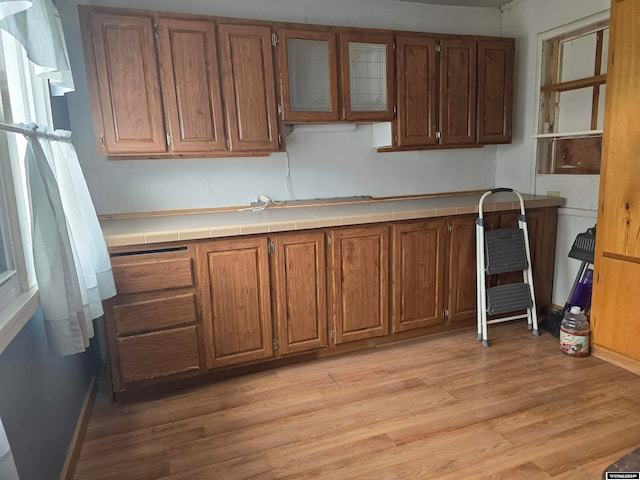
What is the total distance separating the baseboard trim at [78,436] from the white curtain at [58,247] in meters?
0.50

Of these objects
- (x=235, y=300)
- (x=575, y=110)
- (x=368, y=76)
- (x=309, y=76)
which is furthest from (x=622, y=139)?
(x=235, y=300)

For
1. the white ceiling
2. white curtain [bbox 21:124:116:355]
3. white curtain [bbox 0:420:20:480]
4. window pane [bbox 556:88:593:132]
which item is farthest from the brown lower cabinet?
the white ceiling

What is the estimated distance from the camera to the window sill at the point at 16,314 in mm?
1165

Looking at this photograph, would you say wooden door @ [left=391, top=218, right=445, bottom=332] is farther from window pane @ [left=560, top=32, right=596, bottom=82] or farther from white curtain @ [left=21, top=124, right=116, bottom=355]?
white curtain @ [left=21, top=124, right=116, bottom=355]

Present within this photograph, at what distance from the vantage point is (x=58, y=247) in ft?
4.84

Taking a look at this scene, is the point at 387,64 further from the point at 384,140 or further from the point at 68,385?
the point at 68,385

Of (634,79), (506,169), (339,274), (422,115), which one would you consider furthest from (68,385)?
(506,169)

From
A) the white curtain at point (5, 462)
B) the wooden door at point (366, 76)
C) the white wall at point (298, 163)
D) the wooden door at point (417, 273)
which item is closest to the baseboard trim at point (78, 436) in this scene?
the white curtain at point (5, 462)

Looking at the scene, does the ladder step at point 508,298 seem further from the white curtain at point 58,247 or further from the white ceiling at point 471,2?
Answer: the white curtain at point 58,247

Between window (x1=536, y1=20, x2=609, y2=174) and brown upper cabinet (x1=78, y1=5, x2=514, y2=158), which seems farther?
window (x1=536, y1=20, x2=609, y2=174)

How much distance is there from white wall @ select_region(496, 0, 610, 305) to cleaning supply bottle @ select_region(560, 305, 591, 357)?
547 mm

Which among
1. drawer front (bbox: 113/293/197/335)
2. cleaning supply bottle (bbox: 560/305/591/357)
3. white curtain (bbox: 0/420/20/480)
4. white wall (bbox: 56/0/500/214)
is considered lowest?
cleaning supply bottle (bbox: 560/305/591/357)

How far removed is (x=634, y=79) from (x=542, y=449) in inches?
73.3

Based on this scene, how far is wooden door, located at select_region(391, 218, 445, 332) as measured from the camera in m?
2.68
